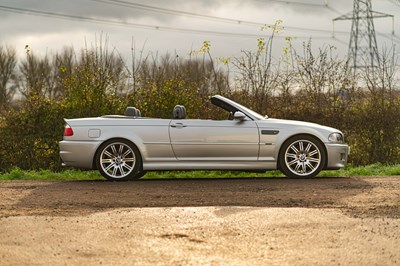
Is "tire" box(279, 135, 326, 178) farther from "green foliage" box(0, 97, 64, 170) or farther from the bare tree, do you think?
the bare tree

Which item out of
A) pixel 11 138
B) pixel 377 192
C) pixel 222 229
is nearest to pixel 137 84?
pixel 11 138

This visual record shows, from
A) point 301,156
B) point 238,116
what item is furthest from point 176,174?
point 301,156

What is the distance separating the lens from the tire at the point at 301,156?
547 inches

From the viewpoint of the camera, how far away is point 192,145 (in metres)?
13.9

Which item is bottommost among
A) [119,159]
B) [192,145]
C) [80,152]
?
[119,159]

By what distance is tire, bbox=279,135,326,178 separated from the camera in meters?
13.9

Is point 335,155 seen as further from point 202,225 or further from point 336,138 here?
point 202,225

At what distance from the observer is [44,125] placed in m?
17.6

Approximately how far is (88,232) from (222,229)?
4.72 feet

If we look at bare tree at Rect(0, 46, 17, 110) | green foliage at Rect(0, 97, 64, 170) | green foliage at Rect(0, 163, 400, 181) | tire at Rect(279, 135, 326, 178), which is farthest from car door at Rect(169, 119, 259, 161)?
bare tree at Rect(0, 46, 17, 110)

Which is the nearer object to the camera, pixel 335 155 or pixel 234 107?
pixel 335 155

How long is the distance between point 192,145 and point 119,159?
1.33m

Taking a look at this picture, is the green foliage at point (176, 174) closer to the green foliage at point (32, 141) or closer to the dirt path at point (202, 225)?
the green foliage at point (32, 141)

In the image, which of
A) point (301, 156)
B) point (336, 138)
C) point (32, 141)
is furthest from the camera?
point (32, 141)
